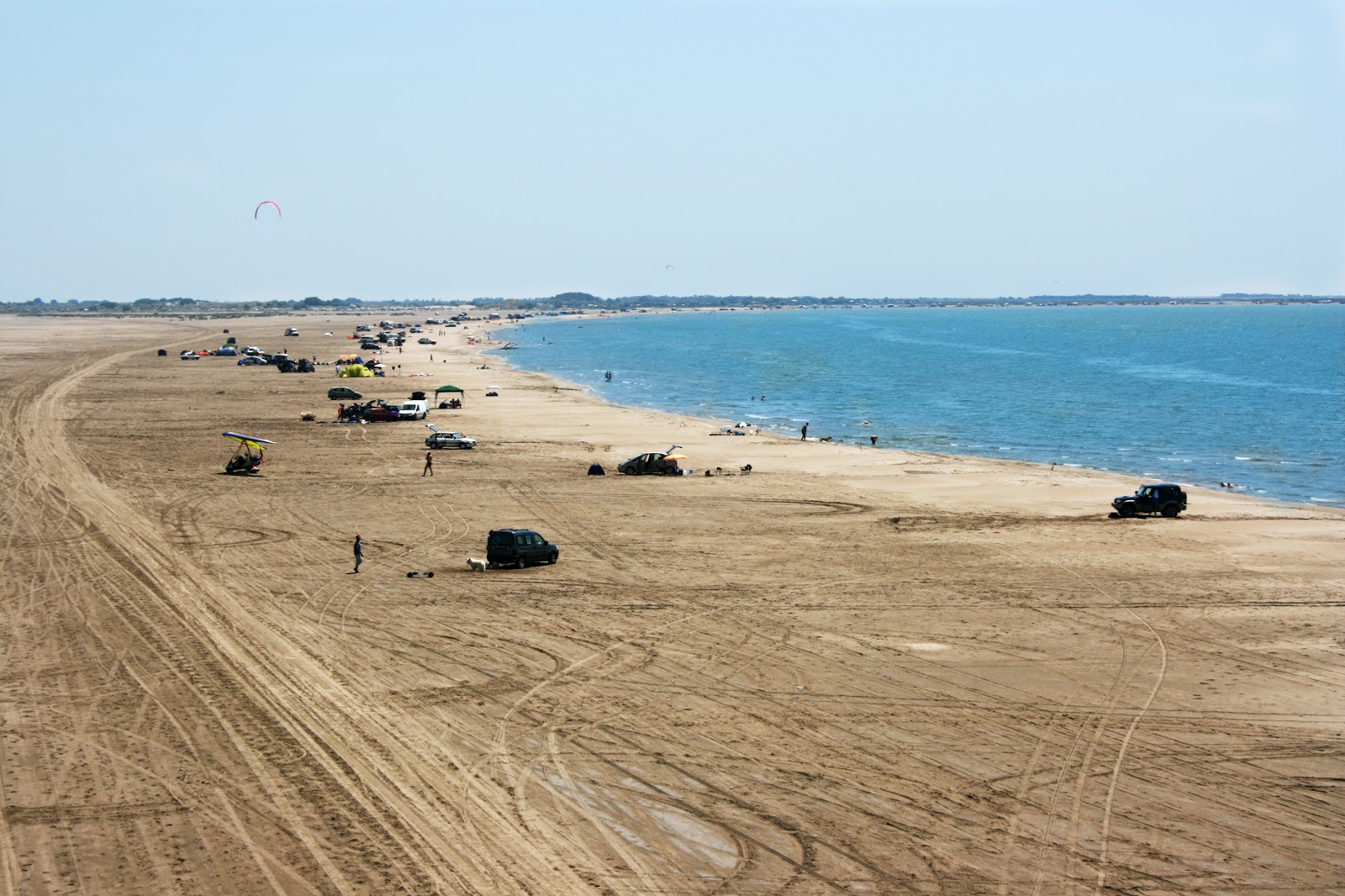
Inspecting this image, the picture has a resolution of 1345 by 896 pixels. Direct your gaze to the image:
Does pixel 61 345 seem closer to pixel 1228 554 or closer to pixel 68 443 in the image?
pixel 68 443

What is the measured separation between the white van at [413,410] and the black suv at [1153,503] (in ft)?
134

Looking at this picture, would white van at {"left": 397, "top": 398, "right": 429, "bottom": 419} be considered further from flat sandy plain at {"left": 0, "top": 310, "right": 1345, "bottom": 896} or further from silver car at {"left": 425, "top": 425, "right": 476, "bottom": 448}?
flat sandy plain at {"left": 0, "top": 310, "right": 1345, "bottom": 896}

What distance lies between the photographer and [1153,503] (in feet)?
130

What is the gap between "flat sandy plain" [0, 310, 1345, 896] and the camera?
49.0 ft

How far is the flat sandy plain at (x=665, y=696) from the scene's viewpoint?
588 inches

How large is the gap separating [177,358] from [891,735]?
112 metres

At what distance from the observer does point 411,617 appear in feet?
84.3

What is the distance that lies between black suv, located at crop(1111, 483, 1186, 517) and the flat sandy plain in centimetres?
90

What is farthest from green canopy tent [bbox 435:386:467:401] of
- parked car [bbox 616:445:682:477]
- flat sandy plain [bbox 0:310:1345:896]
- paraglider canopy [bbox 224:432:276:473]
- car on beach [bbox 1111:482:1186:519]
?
car on beach [bbox 1111:482:1186:519]

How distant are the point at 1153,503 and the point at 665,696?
2552 centimetres

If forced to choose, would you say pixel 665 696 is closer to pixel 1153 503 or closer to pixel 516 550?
pixel 516 550

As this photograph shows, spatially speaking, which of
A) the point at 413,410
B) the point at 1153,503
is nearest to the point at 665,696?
the point at 1153,503

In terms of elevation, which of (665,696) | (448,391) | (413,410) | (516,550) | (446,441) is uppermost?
(448,391)

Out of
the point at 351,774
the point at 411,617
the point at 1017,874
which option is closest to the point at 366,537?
the point at 411,617
